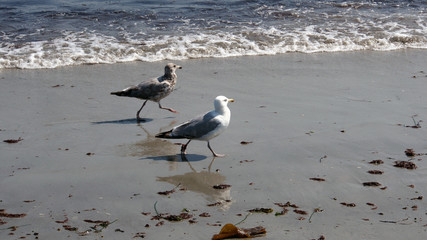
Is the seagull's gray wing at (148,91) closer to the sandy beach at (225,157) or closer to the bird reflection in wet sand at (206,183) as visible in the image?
the sandy beach at (225,157)

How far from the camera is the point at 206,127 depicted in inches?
265

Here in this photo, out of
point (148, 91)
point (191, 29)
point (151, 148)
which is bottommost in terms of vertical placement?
point (151, 148)

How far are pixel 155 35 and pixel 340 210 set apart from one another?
28.2ft

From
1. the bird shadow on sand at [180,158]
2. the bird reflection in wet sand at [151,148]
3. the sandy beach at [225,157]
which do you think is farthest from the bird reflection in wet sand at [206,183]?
the bird reflection in wet sand at [151,148]

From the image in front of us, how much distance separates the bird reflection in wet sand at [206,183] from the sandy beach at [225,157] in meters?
0.02

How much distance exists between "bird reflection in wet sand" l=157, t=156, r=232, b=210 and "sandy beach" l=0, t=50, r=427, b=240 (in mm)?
19

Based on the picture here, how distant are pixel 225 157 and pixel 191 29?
736 centimetres

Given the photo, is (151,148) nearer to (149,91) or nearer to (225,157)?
(225,157)

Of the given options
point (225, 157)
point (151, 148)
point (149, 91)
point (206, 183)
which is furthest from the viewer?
point (149, 91)

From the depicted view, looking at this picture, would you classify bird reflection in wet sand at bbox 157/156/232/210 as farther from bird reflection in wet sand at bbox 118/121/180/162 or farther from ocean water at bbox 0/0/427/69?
ocean water at bbox 0/0/427/69

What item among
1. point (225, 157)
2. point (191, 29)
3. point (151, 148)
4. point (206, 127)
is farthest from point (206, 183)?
point (191, 29)

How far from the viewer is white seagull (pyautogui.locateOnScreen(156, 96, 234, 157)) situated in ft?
22.1

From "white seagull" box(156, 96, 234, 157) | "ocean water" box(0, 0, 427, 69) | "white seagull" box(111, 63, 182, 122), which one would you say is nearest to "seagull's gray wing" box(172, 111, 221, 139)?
"white seagull" box(156, 96, 234, 157)

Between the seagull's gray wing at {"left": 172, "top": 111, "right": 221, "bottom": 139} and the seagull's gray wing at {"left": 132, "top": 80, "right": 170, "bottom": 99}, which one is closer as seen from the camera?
the seagull's gray wing at {"left": 172, "top": 111, "right": 221, "bottom": 139}
